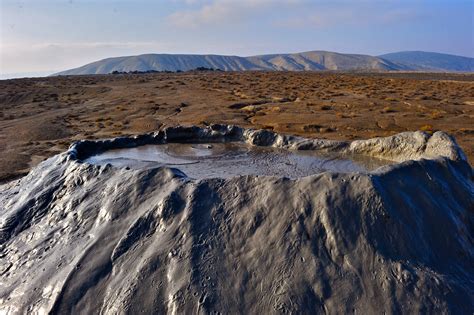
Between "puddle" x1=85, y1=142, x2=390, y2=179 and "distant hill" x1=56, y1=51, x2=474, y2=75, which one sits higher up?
"puddle" x1=85, y1=142, x2=390, y2=179

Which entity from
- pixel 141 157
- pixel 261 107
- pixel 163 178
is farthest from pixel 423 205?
pixel 261 107

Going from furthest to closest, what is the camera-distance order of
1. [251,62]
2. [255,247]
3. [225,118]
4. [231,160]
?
1. [251,62]
2. [225,118]
3. [231,160]
4. [255,247]

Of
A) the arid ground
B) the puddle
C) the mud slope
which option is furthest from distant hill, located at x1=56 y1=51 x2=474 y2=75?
the mud slope

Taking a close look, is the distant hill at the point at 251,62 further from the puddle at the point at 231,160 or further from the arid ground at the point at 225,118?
the puddle at the point at 231,160

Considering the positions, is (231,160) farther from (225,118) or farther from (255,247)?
(225,118)

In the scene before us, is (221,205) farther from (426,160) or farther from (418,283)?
(426,160)

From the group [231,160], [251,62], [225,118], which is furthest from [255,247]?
[251,62]

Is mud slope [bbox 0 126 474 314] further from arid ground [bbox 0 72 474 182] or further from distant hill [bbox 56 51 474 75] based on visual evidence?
distant hill [bbox 56 51 474 75]

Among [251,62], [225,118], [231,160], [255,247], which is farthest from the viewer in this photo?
[251,62]
